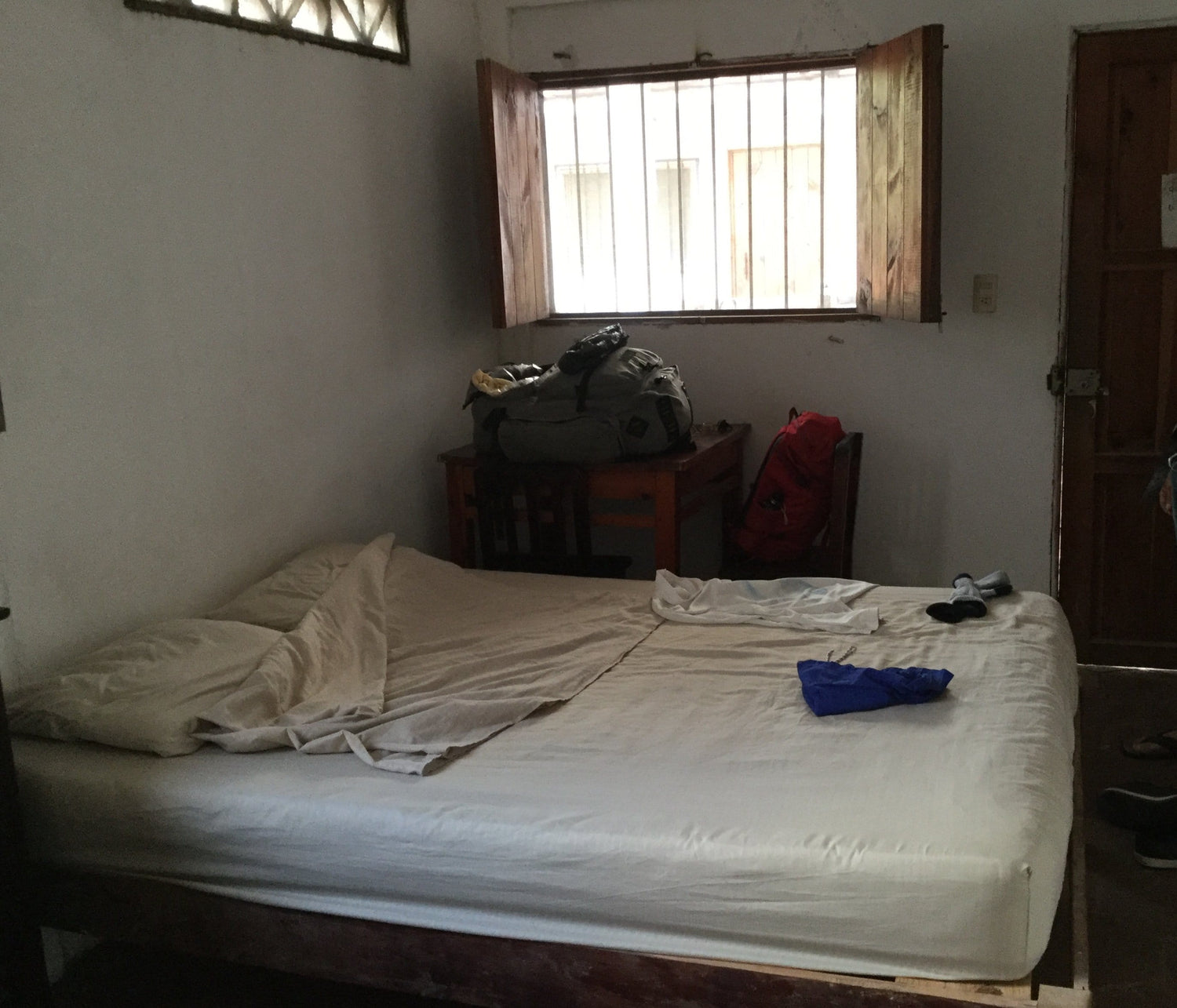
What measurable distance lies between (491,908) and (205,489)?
1.23 meters

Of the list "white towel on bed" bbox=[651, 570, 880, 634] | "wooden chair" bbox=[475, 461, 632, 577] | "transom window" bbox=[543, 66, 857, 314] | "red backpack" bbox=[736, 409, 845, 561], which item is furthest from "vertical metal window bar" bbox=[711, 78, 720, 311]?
"white towel on bed" bbox=[651, 570, 880, 634]

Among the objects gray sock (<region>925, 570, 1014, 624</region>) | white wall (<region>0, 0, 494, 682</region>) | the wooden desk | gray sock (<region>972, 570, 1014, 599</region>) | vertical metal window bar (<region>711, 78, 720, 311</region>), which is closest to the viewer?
white wall (<region>0, 0, 494, 682</region>)

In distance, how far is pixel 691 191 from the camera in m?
3.77

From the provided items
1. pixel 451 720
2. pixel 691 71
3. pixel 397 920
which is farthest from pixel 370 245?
pixel 397 920

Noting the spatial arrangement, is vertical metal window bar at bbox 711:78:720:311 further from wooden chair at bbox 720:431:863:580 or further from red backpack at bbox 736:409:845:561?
wooden chair at bbox 720:431:863:580

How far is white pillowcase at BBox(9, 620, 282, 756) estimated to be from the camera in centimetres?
194

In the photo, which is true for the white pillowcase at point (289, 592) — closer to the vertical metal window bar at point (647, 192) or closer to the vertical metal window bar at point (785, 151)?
the vertical metal window bar at point (647, 192)

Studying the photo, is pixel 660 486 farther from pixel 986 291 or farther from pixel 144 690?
pixel 144 690

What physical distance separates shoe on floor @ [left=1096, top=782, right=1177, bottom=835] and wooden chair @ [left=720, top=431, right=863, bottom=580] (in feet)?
2.74

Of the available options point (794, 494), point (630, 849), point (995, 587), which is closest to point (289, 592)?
point (630, 849)

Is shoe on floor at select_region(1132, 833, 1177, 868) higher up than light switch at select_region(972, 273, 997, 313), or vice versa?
light switch at select_region(972, 273, 997, 313)

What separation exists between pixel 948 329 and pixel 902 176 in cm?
56

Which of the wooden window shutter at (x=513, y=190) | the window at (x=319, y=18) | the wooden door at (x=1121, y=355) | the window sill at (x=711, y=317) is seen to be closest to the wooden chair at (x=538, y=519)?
the wooden window shutter at (x=513, y=190)

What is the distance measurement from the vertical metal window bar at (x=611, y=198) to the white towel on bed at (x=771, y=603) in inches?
54.1
